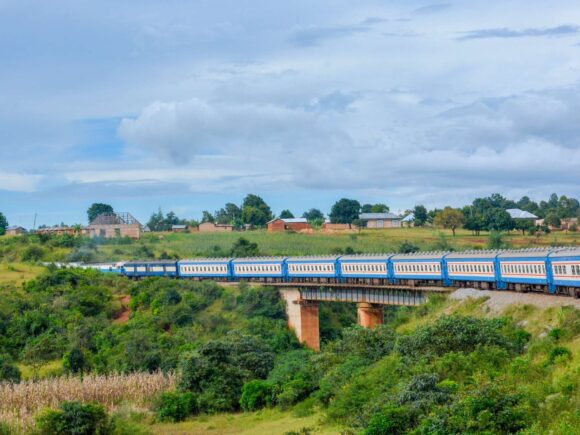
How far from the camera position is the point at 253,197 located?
162m

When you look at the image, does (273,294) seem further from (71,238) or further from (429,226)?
(429,226)

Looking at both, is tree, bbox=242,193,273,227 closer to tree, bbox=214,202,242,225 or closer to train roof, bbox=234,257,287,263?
tree, bbox=214,202,242,225

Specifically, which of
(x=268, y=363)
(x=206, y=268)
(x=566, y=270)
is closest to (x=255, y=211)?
(x=206, y=268)

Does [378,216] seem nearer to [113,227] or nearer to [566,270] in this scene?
[113,227]

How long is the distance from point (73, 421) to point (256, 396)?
10.4 metres

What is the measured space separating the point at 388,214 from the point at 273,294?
82018 millimetres

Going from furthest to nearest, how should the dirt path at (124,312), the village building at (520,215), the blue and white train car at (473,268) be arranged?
the village building at (520,215)
the dirt path at (124,312)
the blue and white train car at (473,268)

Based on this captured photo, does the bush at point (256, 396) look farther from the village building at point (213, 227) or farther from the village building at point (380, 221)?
the village building at point (213, 227)

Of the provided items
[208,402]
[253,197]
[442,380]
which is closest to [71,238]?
[253,197]

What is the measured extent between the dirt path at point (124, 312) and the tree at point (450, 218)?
2445 inches

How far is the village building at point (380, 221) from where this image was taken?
487 ft

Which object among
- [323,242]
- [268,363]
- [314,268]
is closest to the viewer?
[268,363]

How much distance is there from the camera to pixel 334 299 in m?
67.2

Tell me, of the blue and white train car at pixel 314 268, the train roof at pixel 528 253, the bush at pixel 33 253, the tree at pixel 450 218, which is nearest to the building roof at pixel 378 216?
the tree at pixel 450 218
